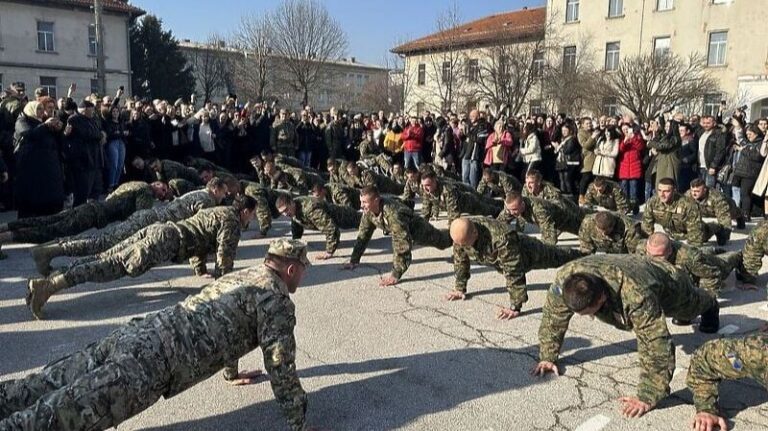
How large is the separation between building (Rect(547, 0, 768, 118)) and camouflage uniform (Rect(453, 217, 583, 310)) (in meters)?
24.5

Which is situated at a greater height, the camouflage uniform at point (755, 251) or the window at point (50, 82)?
the window at point (50, 82)

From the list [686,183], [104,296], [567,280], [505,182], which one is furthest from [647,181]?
[104,296]

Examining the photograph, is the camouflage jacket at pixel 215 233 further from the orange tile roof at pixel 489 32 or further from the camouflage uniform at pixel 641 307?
the orange tile roof at pixel 489 32

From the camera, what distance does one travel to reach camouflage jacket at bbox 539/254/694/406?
3830mm

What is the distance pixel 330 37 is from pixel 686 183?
26.8 meters

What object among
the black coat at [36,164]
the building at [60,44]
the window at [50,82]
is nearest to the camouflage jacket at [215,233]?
the black coat at [36,164]

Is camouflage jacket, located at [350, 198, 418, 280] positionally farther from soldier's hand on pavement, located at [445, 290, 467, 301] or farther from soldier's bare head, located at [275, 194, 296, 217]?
soldier's bare head, located at [275, 194, 296, 217]

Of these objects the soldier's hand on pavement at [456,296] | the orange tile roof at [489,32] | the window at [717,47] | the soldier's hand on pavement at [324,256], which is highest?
the orange tile roof at [489,32]

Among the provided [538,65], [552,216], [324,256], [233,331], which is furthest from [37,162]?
[538,65]

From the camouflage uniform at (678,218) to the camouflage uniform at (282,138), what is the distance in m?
8.76

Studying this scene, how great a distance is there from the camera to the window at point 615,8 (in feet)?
106

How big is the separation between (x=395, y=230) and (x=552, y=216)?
2.41 metres

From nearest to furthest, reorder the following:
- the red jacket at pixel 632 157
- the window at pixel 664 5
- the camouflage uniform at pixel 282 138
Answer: the red jacket at pixel 632 157, the camouflage uniform at pixel 282 138, the window at pixel 664 5

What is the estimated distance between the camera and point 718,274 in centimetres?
595
